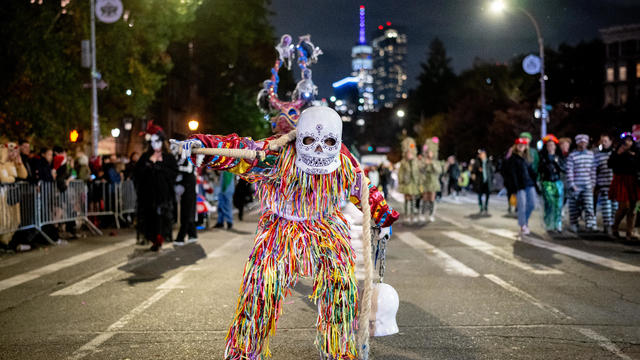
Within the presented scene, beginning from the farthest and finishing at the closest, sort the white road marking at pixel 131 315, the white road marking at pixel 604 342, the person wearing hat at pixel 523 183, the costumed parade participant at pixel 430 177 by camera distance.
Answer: the costumed parade participant at pixel 430 177 < the person wearing hat at pixel 523 183 < the white road marking at pixel 131 315 < the white road marking at pixel 604 342

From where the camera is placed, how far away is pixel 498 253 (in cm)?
1067

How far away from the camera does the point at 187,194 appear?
1209cm

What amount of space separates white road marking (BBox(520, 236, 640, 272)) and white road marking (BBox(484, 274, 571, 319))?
6.34 ft

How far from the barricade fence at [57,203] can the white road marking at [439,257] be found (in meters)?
6.63

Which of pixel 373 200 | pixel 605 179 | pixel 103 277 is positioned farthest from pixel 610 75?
pixel 373 200

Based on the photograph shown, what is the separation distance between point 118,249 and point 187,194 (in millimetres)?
1513

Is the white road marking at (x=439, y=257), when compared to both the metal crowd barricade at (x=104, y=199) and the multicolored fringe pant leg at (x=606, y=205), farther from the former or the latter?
the metal crowd barricade at (x=104, y=199)

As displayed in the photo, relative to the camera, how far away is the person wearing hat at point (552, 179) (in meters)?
13.4

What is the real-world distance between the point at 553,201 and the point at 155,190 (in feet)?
25.5

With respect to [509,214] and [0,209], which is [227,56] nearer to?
[509,214]

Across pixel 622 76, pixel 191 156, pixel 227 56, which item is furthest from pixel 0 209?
pixel 622 76

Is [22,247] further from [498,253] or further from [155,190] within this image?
[498,253]

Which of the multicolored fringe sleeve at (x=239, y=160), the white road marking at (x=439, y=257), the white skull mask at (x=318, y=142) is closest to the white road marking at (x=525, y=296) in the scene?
the white road marking at (x=439, y=257)

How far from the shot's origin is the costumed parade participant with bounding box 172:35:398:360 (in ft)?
13.3
